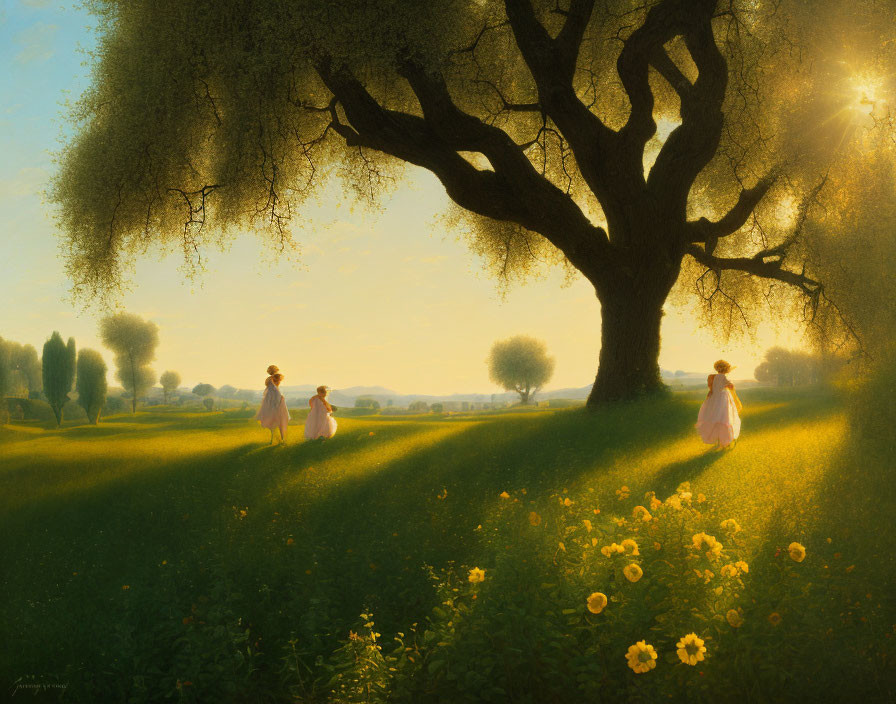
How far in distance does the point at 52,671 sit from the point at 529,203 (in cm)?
1317

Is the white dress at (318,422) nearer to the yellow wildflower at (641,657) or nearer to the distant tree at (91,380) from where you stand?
the yellow wildflower at (641,657)

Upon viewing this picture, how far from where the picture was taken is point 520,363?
7062cm

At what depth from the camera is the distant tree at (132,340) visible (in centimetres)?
6222

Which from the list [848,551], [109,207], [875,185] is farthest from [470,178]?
[848,551]

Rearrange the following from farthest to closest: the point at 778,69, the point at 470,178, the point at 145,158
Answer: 1. the point at 778,69
2. the point at 470,178
3. the point at 145,158

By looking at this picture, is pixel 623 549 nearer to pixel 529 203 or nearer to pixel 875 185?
pixel 529 203

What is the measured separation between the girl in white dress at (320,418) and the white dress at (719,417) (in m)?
9.12

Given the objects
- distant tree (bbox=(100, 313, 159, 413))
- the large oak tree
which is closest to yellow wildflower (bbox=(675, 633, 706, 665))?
the large oak tree

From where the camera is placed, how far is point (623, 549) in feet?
17.1

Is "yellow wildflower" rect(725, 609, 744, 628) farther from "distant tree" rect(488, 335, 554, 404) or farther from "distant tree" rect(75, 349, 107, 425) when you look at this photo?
"distant tree" rect(488, 335, 554, 404)

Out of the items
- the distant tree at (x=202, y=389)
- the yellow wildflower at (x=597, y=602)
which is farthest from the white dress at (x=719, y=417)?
the distant tree at (x=202, y=389)

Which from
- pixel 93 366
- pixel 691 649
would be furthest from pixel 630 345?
pixel 93 366

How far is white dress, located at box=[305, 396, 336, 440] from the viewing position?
17000mm

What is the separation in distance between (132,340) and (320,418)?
5580cm
